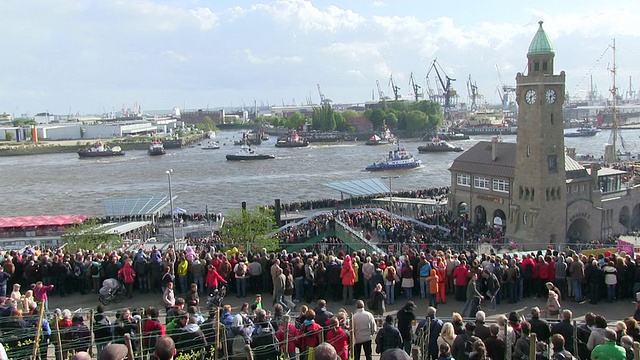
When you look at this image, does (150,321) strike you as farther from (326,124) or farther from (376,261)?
(326,124)

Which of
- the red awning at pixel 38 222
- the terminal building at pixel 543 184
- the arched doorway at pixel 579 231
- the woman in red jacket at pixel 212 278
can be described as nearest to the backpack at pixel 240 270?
the woman in red jacket at pixel 212 278

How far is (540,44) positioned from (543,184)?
651 centimetres

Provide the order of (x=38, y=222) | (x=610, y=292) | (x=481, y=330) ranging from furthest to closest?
(x=38, y=222), (x=610, y=292), (x=481, y=330)

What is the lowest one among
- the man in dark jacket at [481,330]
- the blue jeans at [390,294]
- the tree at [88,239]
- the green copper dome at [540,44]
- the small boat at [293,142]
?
the tree at [88,239]

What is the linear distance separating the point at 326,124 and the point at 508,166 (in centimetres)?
10895

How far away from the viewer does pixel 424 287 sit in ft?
39.4

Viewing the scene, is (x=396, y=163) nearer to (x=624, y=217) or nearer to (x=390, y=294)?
(x=624, y=217)

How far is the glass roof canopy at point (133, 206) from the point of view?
36000 millimetres

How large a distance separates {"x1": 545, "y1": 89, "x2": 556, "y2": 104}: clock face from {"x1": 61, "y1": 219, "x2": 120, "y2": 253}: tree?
2029 cm

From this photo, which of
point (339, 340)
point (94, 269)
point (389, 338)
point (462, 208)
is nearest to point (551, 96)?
point (462, 208)

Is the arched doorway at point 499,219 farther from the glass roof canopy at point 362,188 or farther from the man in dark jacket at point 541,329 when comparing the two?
the man in dark jacket at point 541,329

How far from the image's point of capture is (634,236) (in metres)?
30.2

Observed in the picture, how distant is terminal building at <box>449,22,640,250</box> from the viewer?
3005 cm

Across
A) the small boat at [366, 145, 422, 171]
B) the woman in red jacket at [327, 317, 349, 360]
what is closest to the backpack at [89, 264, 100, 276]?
the woman in red jacket at [327, 317, 349, 360]
